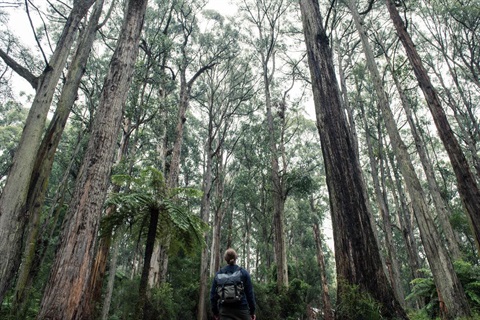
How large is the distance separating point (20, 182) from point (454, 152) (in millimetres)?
7609

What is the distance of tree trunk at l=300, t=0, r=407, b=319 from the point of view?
347 centimetres

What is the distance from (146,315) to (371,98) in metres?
17.0

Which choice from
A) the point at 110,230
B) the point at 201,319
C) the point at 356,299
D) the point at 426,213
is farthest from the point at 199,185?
the point at 356,299

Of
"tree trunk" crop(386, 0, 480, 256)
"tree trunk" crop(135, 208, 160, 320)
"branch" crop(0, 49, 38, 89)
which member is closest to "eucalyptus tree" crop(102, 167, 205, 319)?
"tree trunk" crop(135, 208, 160, 320)

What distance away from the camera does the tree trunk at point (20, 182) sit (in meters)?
3.51

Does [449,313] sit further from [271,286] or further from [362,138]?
[362,138]

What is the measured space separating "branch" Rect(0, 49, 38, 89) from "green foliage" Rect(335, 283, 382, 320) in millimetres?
5723

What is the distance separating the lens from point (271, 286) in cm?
1223

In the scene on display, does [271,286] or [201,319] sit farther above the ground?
[271,286]

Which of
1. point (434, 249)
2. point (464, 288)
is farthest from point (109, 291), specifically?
point (464, 288)

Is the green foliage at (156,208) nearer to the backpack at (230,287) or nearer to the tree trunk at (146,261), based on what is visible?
the tree trunk at (146,261)

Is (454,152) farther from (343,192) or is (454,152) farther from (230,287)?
(230,287)

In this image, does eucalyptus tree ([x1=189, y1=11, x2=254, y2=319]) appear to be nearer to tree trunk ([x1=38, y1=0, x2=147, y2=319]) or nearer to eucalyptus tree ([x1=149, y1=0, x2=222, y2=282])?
eucalyptus tree ([x1=149, y1=0, x2=222, y2=282])

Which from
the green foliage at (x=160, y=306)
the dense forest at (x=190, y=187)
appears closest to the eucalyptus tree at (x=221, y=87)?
the dense forest at (x=190, y=187)
